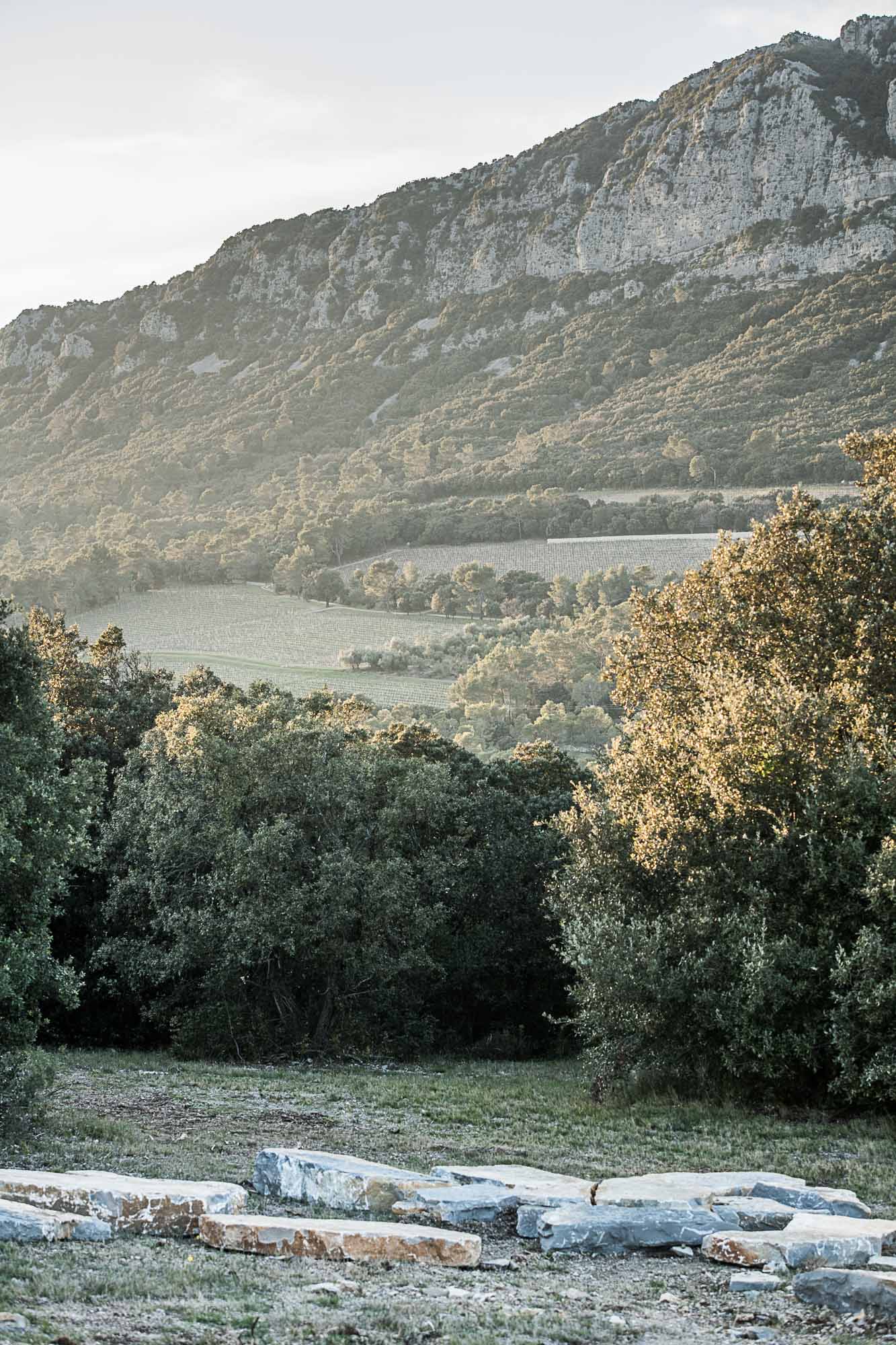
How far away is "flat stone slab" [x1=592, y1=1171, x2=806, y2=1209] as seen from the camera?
37.0 ft

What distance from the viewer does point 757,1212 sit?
36.7 feet

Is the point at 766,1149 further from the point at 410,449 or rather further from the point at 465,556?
the point at 410,449

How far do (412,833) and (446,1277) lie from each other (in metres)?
24.6

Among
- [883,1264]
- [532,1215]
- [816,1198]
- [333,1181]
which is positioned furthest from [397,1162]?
[883,1264]

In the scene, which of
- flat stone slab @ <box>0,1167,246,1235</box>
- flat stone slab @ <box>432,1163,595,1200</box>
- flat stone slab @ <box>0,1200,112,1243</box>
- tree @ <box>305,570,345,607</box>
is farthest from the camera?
tree @ <box>305,570,345,607</box>

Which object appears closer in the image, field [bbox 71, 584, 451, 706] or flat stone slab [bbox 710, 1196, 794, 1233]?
flat stone slab [bbox 710, 1196, 794, 1233]

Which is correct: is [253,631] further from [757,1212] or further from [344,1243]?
[344,1243]

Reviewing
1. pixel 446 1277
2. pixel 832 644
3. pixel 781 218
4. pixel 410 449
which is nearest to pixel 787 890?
pixel 832 644

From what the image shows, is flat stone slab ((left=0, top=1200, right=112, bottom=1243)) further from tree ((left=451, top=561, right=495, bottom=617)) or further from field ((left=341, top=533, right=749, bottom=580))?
tree ((left=451, top=561, right=495, bottom=617))

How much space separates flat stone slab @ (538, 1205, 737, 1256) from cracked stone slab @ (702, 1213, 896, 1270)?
0.31 metres

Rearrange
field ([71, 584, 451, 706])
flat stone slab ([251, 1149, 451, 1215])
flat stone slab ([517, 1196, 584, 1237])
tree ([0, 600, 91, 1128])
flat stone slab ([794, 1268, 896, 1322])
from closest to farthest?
flat stone slab ([794, 1268, 896, 1322]) → flat stone slab ([517, 1196, 584, 1237]) → flat stone slab ([251, 1149, 451, 1215]) → tree ([0, 600, 91, 1128]) → field ([71, 584, 451, 706])

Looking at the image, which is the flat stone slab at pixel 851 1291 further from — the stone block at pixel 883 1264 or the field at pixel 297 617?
the field at pixel 297 617

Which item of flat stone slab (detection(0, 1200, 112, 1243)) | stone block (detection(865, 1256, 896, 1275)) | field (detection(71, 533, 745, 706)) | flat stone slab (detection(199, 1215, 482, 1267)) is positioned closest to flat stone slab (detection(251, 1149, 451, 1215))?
flat stone slab (detection(199, 1215, 482, 1267))

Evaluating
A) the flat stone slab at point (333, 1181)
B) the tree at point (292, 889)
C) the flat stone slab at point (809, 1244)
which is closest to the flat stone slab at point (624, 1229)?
the flat stone slab at point (809, 1244)
